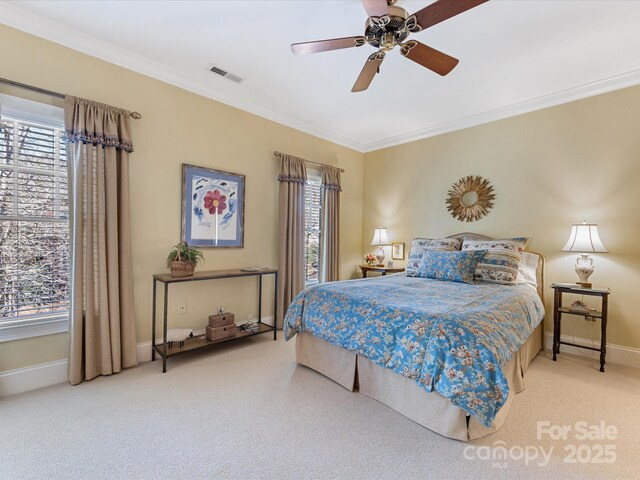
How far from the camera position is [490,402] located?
5.21ft

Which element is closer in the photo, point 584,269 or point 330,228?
point 584,269

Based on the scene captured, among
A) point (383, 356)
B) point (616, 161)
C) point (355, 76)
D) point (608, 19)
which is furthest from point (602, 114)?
point (383, 356)

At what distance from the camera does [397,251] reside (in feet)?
15.6

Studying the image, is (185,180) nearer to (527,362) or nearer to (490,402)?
(490,402)

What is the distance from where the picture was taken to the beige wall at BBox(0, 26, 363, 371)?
7.87 ft

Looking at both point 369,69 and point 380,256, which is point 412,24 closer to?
point 369,69

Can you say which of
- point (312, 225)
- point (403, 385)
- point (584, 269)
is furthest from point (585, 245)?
point (312, 225)

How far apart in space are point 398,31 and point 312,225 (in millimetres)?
2892

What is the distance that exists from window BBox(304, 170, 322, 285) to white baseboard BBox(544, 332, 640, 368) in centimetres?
297

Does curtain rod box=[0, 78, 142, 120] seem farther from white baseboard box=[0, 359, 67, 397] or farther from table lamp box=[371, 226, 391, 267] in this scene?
table lamp box=[371, 226, 391, 267]

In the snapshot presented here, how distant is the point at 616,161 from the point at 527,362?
2215 mm

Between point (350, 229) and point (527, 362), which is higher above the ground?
point (350, 229)

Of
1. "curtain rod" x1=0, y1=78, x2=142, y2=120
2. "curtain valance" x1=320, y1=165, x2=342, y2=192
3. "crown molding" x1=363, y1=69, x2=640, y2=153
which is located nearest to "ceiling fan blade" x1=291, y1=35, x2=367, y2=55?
"curtain rod" x1=0, y1=78, x2=142, y2=120

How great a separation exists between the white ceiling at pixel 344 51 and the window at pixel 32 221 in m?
0.74
